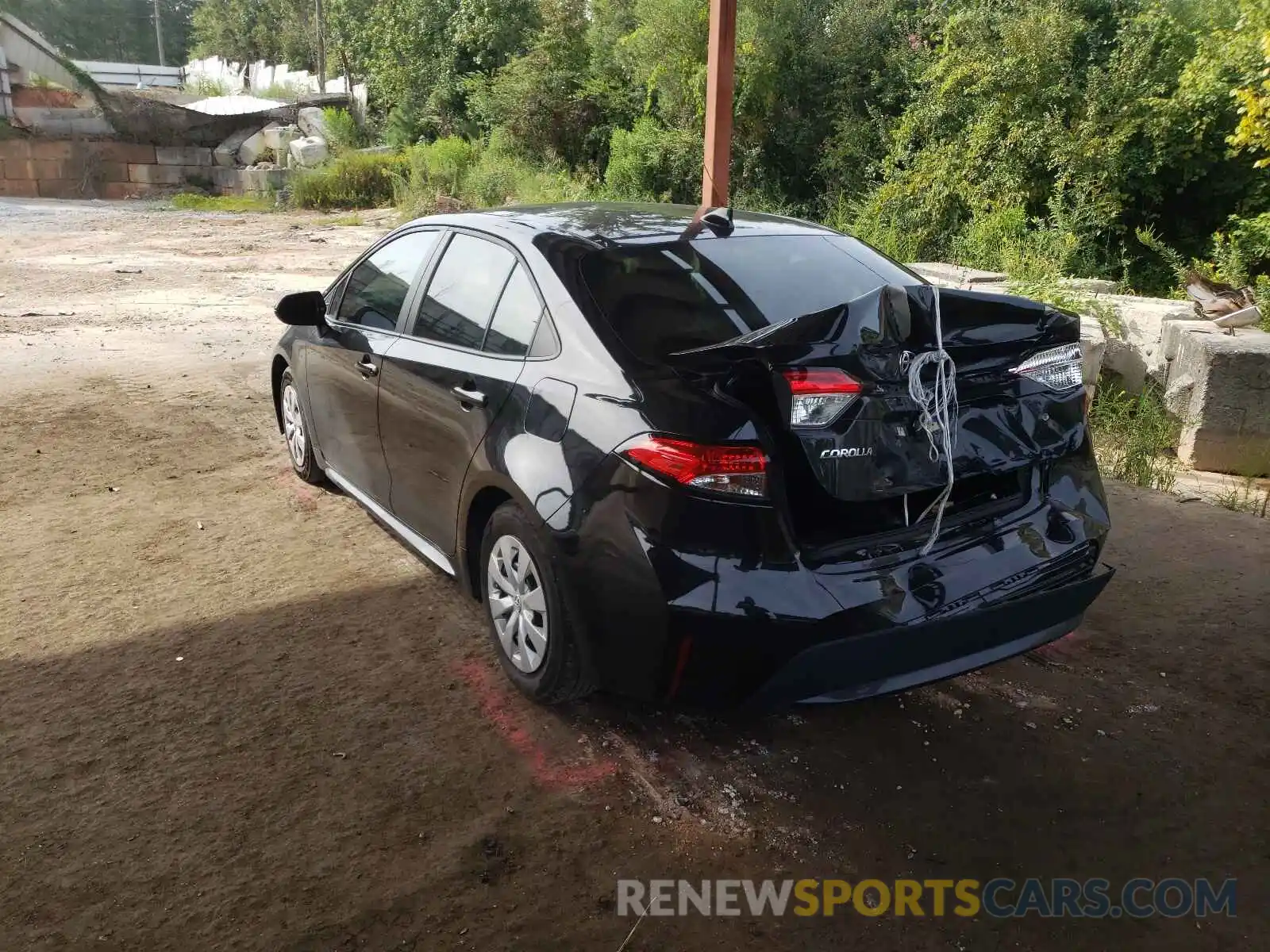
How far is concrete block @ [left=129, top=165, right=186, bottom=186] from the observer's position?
30.7 m

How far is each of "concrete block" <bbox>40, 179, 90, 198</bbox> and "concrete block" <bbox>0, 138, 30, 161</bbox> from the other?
81 cm

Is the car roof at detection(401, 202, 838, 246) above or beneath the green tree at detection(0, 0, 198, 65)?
beneath

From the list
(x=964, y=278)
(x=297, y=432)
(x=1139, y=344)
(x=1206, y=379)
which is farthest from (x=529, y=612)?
(x=964, y=278)

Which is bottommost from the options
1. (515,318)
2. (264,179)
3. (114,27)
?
(515,318)

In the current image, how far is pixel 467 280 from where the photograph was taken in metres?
3.73

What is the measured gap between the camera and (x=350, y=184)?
25.4 m

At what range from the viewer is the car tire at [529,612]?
3.02 meters

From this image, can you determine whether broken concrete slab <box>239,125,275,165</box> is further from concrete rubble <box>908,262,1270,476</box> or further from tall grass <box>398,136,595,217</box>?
concrete rubble <box>908,262,1270,476</box>

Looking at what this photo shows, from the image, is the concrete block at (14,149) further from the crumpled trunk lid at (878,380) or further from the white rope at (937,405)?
the white rope at (937,405)

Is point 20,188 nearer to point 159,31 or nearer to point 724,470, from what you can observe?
point 724,470

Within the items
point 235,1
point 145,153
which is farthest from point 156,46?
point 145,153

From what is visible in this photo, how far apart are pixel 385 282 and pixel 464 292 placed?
78 centimetres

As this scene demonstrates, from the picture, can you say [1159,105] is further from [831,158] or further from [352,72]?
[352,72]

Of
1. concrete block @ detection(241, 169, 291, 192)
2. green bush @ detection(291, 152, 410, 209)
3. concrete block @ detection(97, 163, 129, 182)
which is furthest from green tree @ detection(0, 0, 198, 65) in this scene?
green bush @ detection(291, 152, 410, 209)
